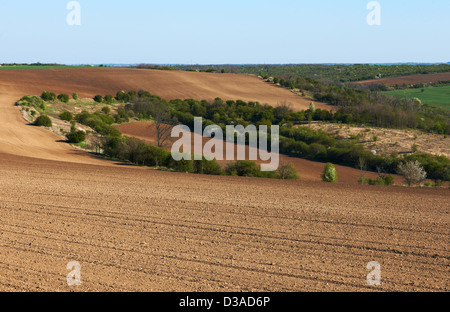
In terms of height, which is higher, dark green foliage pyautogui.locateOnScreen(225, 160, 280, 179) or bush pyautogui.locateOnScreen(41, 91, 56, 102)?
bush pyautogui.locateOnScreen(41, 91, 56, 102)

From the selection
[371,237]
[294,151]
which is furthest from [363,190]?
[294,151]

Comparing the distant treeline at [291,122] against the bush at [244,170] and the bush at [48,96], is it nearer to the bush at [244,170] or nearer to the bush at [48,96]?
the bush at [48,96]

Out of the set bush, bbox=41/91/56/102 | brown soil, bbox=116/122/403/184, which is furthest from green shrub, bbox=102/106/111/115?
bush, bbox=41/91/56/102

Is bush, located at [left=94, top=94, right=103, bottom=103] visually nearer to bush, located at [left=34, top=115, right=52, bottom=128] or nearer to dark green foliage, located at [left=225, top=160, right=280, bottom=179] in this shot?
bush, located at [left=34, top=115, right=52, bottom=128]

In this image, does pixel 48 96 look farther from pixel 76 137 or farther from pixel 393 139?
pixel 393 139

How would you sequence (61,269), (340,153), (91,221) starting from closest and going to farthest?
1. (61,269)
2. (91,221)
3. (340,153)

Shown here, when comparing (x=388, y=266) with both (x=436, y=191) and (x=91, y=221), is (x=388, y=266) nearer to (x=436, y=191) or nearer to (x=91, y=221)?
(x=91, y=221)

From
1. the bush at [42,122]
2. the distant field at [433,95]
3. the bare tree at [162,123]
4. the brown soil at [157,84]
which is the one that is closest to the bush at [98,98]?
the brown soil at [157,84]

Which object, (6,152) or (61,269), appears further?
(6,152)
